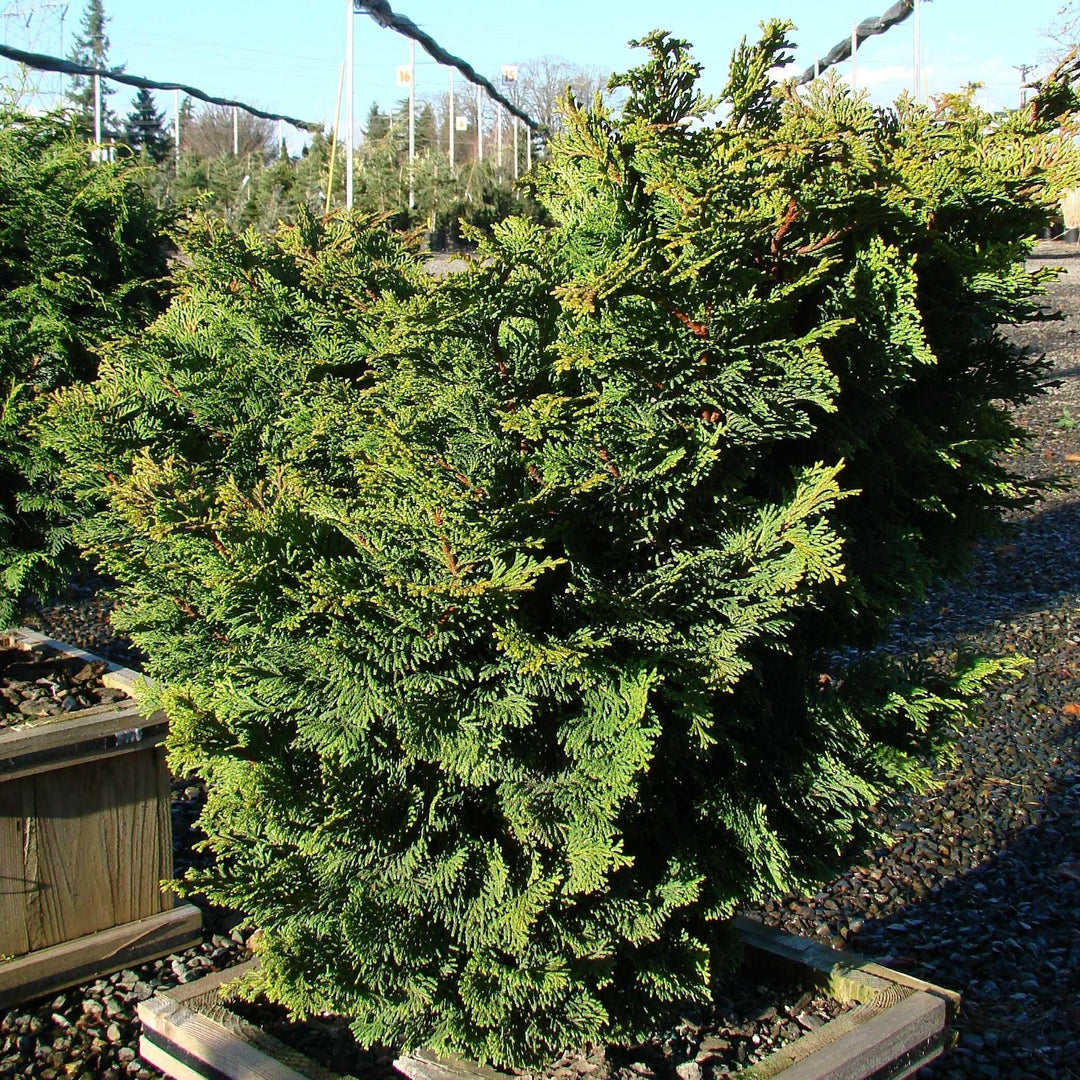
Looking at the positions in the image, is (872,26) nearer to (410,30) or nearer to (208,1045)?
(410,30)

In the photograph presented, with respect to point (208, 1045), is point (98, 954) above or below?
below

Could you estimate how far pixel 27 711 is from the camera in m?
3.90

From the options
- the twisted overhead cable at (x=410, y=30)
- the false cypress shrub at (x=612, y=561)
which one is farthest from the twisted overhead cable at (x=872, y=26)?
the false cypress shrub at (x=612, y=561)

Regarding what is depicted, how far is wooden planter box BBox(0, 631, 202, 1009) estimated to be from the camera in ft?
10.2

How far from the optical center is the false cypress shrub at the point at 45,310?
159 inches

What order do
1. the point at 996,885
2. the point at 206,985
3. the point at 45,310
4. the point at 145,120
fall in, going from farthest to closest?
the point at 145,120, the point at 45,310, the point at 996,885, the point at 206,985

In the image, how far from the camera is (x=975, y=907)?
3842mm

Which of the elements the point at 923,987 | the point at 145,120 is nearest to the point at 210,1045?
the point at 923,987

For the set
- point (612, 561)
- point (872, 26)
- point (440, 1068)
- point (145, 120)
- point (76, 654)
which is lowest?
point (440, 1068)

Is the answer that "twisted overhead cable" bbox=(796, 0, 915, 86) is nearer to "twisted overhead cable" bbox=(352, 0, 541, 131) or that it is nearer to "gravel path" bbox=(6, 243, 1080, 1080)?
"twisted overhead cable" bbox=(352, 0, 541, 131)

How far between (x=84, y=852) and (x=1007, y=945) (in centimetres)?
307

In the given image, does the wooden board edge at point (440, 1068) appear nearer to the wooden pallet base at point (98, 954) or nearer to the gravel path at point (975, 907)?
the gravel path at point (975, 907)

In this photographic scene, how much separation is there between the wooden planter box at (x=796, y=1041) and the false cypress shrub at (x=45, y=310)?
2.17 meters

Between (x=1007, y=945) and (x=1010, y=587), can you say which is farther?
(x=1010, y=587)
